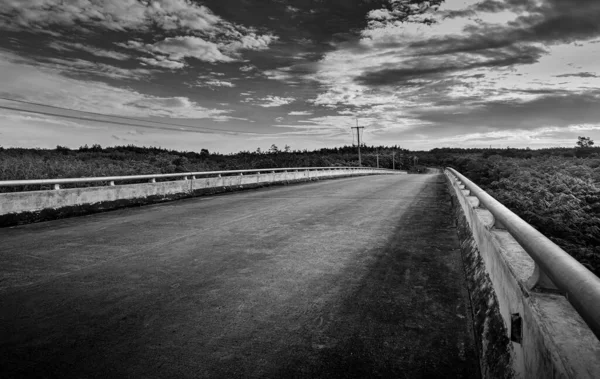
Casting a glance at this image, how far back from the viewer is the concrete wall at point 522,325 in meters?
1.55

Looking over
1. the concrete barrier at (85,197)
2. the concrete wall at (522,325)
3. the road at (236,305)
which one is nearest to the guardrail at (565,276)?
the concrete wall at (522,325)

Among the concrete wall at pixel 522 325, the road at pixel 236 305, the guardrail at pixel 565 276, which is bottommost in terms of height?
the road at pixel 236 305

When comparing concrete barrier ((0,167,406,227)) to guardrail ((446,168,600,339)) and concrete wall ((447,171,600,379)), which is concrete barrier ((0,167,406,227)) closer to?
concrete wall ((447,171,600,379))

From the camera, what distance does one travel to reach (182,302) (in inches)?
147

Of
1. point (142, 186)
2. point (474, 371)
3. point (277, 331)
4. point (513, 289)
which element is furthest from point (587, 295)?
point (142, 186)

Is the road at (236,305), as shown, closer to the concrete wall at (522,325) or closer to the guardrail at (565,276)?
the concrete wall at (522,325)

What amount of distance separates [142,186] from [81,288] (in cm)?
957

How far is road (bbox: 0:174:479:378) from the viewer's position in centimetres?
268

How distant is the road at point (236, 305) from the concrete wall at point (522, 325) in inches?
9.5

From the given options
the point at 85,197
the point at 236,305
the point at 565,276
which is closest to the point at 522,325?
the point at 565,276

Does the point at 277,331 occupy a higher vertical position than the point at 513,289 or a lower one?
lower

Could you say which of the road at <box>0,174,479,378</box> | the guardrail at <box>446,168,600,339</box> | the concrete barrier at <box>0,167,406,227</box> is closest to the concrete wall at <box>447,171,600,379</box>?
the guardrail at <box>446,168,600,339</box>

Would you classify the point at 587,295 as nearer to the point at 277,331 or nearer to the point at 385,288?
the point at 277,331

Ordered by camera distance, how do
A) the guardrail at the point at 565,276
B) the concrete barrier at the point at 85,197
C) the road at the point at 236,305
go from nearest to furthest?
the guardrail at the point at 565,276 → the road at the point at 236,305 → the concrete barrier at the point at 85,197
